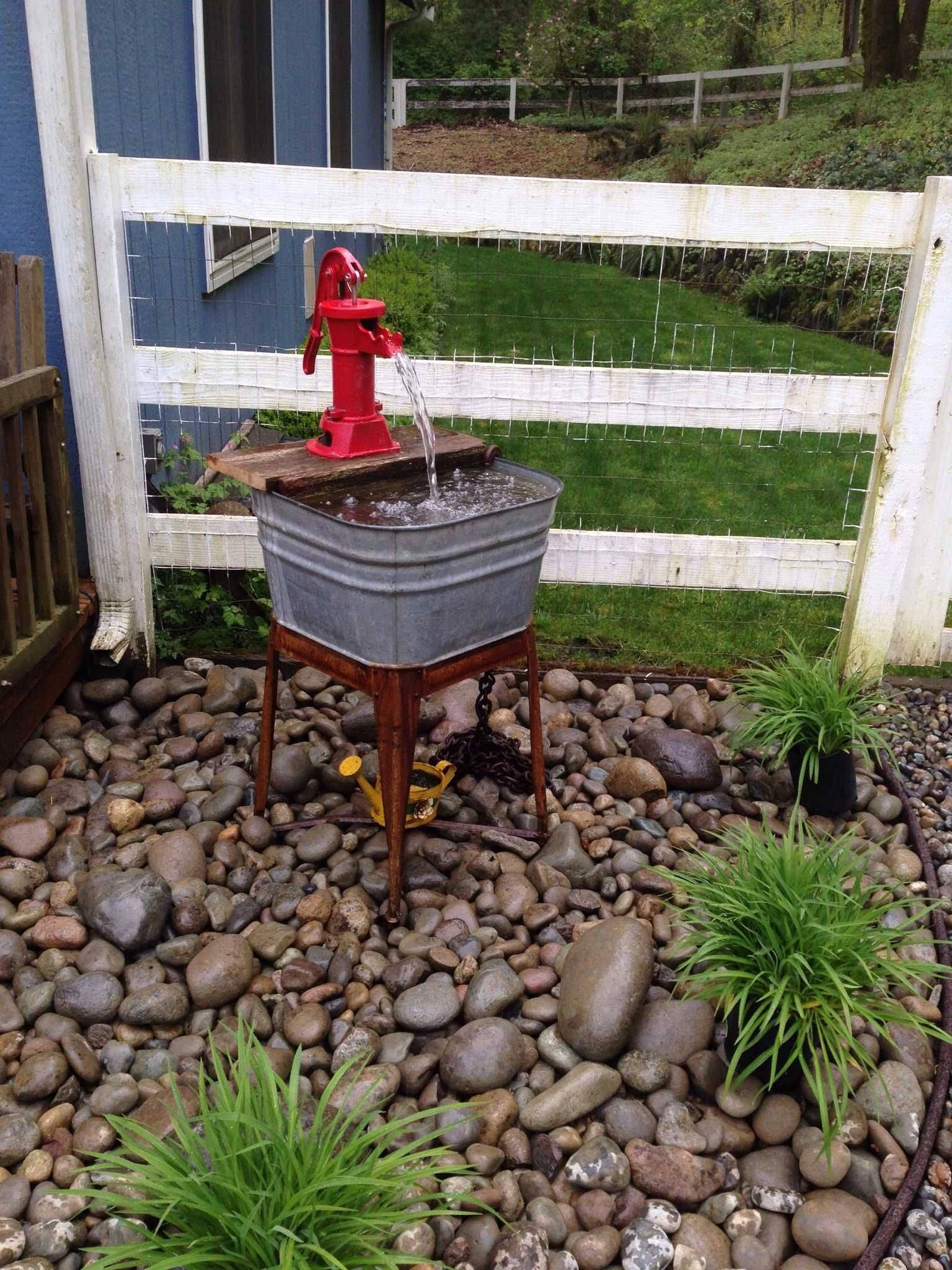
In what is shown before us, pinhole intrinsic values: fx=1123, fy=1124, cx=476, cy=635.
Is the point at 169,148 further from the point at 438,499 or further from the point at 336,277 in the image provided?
the point at 438,499

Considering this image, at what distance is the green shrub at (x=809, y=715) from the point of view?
120 inches

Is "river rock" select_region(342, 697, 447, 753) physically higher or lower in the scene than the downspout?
lower

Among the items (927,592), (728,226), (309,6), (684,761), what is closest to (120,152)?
(728,226)

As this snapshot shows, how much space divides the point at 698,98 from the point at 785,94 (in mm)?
2403

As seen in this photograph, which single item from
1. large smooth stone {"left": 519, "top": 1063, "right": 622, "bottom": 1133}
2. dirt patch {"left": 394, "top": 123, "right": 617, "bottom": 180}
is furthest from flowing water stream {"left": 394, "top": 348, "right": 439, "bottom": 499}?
dirt patch {"left": 394, "top": 123, "right": 617, "bottom": 180}

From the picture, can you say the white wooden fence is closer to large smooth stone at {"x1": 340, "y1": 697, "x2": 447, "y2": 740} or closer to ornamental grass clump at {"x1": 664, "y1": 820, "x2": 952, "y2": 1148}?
large smooth stone at {"x1": 340, "y1": 697, "x2": 447, "y2": 740}

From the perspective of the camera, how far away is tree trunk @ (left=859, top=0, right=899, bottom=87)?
49.4ft

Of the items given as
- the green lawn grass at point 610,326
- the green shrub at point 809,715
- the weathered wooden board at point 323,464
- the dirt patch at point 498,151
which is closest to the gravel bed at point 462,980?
the green shrub at point 809,715

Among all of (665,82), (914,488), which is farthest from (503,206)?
(665,82)

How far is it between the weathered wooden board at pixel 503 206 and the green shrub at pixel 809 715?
1.25 meters

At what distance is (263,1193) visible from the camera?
1.60 meters

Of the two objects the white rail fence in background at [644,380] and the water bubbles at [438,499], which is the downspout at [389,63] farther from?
the water bubbles at [438,499]

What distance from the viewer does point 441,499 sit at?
2.56m

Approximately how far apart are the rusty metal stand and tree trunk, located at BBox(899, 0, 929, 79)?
51.1 feet
